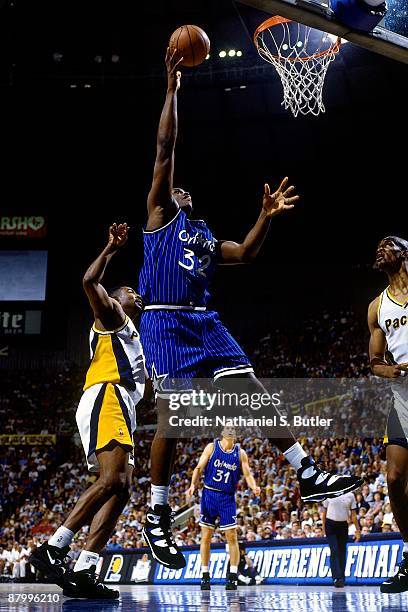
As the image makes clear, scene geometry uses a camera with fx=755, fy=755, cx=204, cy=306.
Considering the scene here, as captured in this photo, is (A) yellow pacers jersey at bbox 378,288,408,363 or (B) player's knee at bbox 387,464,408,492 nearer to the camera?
(B) player's knee at bbox 387,464,408,492

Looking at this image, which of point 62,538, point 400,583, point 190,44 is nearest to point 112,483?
point 62,538

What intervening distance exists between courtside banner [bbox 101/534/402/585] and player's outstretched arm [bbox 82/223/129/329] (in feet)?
20.9

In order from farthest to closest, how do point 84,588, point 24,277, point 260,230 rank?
point 24,277, point 84,588, point 260,230

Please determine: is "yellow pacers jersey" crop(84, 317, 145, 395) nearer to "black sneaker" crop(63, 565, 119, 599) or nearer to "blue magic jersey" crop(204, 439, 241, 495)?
"black sneaker" crop(63, 565, 119, 599)

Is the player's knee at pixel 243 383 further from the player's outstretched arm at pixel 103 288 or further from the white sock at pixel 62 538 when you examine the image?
the white sock at pixel 62 538

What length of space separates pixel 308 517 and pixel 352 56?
35.1ft

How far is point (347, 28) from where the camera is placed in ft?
20.1

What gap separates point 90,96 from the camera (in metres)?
19.5

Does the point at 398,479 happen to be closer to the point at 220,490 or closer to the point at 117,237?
the point at 117,237

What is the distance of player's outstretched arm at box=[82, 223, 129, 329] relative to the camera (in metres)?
5.58

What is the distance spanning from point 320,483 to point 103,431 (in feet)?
5.83

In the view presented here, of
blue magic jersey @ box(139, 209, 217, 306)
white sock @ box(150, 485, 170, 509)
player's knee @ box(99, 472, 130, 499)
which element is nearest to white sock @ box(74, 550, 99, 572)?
player's knee @ box(99, 472, 130, 499)

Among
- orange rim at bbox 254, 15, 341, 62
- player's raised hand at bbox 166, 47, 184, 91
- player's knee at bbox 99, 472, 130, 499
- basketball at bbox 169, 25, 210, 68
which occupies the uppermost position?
orange rim at bbox 254, 15, 341, 62

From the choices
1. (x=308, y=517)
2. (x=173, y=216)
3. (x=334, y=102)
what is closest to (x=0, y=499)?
(x=308, y=517)
